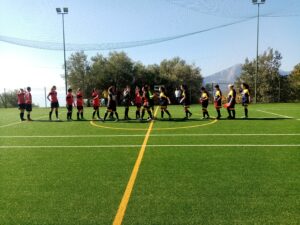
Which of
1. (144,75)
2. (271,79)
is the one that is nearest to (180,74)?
(144,75)

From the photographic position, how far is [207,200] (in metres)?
5.47

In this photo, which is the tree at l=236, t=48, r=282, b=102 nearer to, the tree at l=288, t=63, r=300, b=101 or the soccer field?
the tree at l=288, t=63, r=300, b=101

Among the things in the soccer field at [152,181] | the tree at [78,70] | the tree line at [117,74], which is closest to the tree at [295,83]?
the tree line at [117,74]

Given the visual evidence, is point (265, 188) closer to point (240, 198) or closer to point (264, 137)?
point (240, 198)

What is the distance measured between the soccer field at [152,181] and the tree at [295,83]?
3742 cm

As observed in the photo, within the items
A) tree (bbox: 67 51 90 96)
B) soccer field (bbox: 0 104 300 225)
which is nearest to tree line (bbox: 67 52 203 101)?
tree (bbox: 67 51 90 96)

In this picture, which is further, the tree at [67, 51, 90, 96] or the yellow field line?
the tree at [67, 51, 90, 96]

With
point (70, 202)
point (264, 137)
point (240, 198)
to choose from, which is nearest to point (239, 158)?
point (240, 198)

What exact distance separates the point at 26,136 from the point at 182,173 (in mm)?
8347

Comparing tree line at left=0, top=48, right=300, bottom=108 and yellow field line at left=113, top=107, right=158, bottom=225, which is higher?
tree line at left=0, top=48, right=300, bottom=108

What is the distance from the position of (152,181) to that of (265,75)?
2087 inches

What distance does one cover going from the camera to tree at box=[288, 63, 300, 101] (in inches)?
1811

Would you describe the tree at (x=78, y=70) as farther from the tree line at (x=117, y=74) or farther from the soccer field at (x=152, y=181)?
the soccer field at (x=152, y=181)

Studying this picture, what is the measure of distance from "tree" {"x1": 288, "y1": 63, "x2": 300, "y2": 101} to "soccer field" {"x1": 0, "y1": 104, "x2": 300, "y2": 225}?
37421 millimetres
